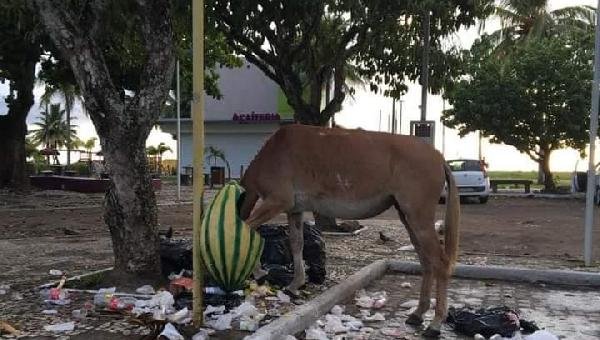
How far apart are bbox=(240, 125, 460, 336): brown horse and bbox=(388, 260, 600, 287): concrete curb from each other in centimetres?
257

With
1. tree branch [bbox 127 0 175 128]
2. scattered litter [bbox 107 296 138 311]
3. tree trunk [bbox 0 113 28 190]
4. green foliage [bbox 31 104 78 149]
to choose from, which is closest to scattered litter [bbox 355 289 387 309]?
scattered litter [bbox 107 296 138 311]

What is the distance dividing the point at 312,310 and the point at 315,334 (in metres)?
0.32

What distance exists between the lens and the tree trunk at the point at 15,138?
2422cm

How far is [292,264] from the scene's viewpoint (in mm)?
7121

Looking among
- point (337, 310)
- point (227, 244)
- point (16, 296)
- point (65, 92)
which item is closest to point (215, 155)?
point (65, 92)

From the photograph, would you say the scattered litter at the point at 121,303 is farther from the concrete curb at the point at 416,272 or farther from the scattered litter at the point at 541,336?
the scattered litter at the point at 541,336

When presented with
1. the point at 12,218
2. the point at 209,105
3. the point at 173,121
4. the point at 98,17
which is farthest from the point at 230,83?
the point at 98,17

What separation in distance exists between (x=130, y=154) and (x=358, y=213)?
2295 mm

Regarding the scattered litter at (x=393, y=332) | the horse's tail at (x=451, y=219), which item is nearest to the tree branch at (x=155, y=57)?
the horse's tail at (x=451, y=219)

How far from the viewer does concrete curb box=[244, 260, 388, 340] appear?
15.9 feet

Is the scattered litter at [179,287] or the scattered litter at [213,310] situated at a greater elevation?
the scattered litter at [179,287]

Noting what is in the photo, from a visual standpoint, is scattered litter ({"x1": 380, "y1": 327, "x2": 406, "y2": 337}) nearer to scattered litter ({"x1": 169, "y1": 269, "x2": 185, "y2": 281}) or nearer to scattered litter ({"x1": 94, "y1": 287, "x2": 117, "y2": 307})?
scattered litter ({"x1": 169, "y1": 269, "x2": 185, "y2": 281})

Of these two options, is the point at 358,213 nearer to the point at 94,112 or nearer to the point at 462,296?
the point at 462,296

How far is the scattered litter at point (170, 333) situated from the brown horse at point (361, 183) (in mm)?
1208
